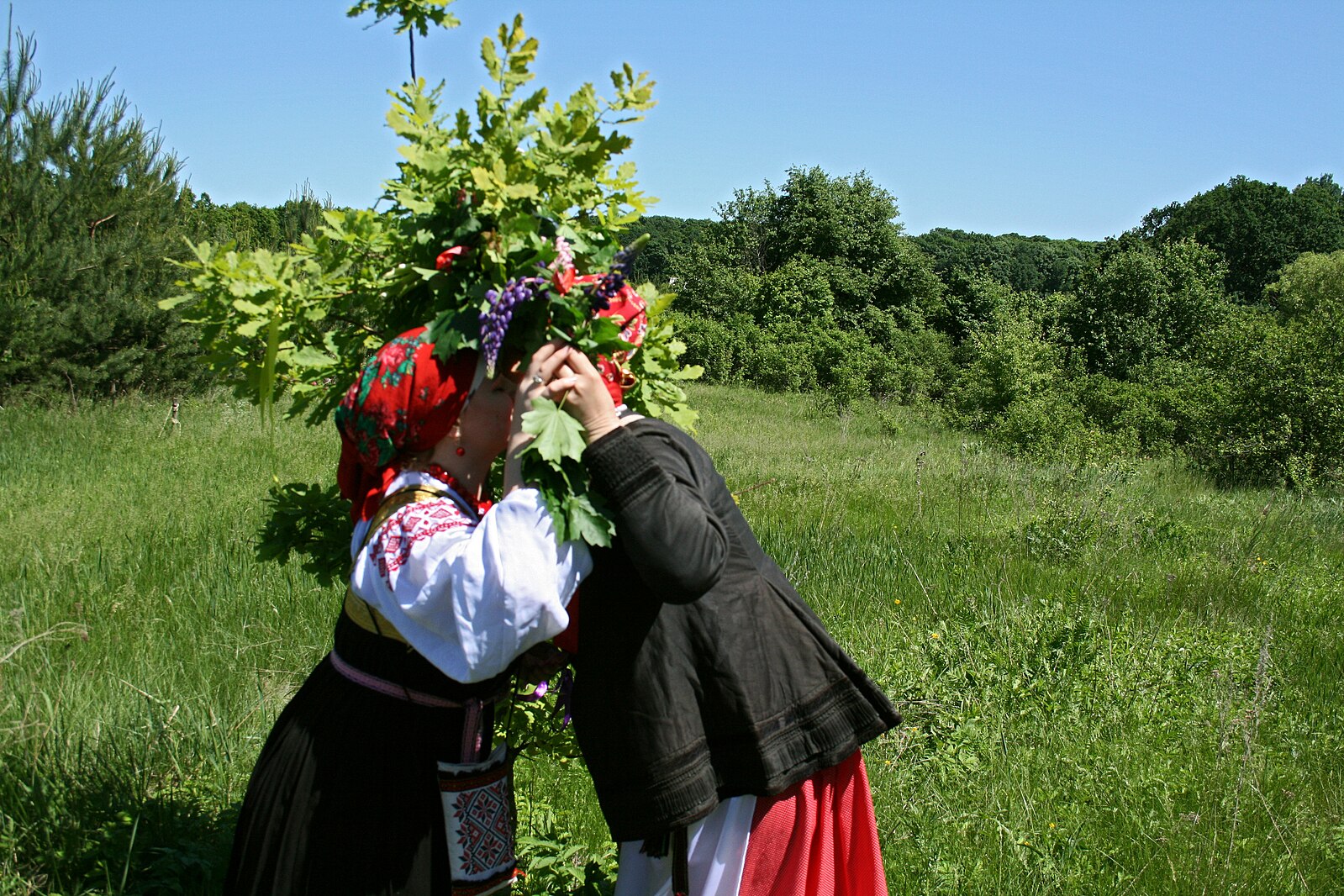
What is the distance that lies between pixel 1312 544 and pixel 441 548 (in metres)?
9.10

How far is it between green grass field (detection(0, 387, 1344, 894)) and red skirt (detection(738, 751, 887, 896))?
1.27 metres

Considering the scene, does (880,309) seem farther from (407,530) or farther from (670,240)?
(407,530)

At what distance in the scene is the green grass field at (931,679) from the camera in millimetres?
3076

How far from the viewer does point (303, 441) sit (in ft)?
33.6

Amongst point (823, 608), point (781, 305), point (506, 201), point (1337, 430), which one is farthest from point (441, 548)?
point (781, 305)

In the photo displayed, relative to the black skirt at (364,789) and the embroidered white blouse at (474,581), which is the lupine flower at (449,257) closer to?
the embroidered white blouse at (474,581)

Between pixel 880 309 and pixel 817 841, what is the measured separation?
1833 inches

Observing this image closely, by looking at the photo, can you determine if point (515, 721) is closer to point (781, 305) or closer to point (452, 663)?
point (452, 663)

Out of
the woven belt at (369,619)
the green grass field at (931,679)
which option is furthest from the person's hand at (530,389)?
the green grass field at (931,679)

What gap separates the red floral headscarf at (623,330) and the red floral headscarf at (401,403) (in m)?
0.25

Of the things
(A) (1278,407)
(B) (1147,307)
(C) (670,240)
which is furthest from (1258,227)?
(A) (1278,407)

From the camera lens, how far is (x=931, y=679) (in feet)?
14.7

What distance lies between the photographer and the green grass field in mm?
3076

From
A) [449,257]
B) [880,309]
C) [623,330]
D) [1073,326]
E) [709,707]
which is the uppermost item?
[880,309]
